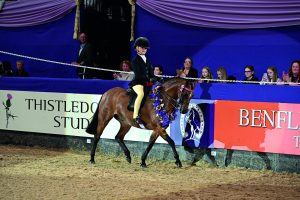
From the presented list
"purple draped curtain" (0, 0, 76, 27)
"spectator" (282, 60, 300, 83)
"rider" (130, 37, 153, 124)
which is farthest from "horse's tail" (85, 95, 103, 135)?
"purple draped curtain" (0, 0, 76, 27)

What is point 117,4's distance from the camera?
14.5m

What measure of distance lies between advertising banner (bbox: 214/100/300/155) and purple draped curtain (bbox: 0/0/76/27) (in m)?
6.04

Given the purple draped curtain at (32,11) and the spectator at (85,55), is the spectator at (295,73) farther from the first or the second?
the purple draped curtain at (32,11)

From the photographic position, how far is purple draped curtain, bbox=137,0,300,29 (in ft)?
36.8

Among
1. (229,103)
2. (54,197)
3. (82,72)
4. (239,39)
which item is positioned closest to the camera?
(54,197)

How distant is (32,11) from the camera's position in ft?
46.8

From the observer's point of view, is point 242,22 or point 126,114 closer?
point 126,114

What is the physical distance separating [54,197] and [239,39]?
6395 mm

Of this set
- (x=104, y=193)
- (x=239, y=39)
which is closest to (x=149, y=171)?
(x=104, y=193)

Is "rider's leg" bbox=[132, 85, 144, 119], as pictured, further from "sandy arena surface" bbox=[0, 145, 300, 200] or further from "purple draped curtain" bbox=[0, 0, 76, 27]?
"purple draped curtain" bbox=[0, 0, 76, 27]

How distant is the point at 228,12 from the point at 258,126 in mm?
3633

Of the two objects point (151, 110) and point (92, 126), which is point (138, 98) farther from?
point (92, 126)

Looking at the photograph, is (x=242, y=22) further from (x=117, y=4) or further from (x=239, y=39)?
(x=117, y=4)

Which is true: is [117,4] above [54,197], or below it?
above
